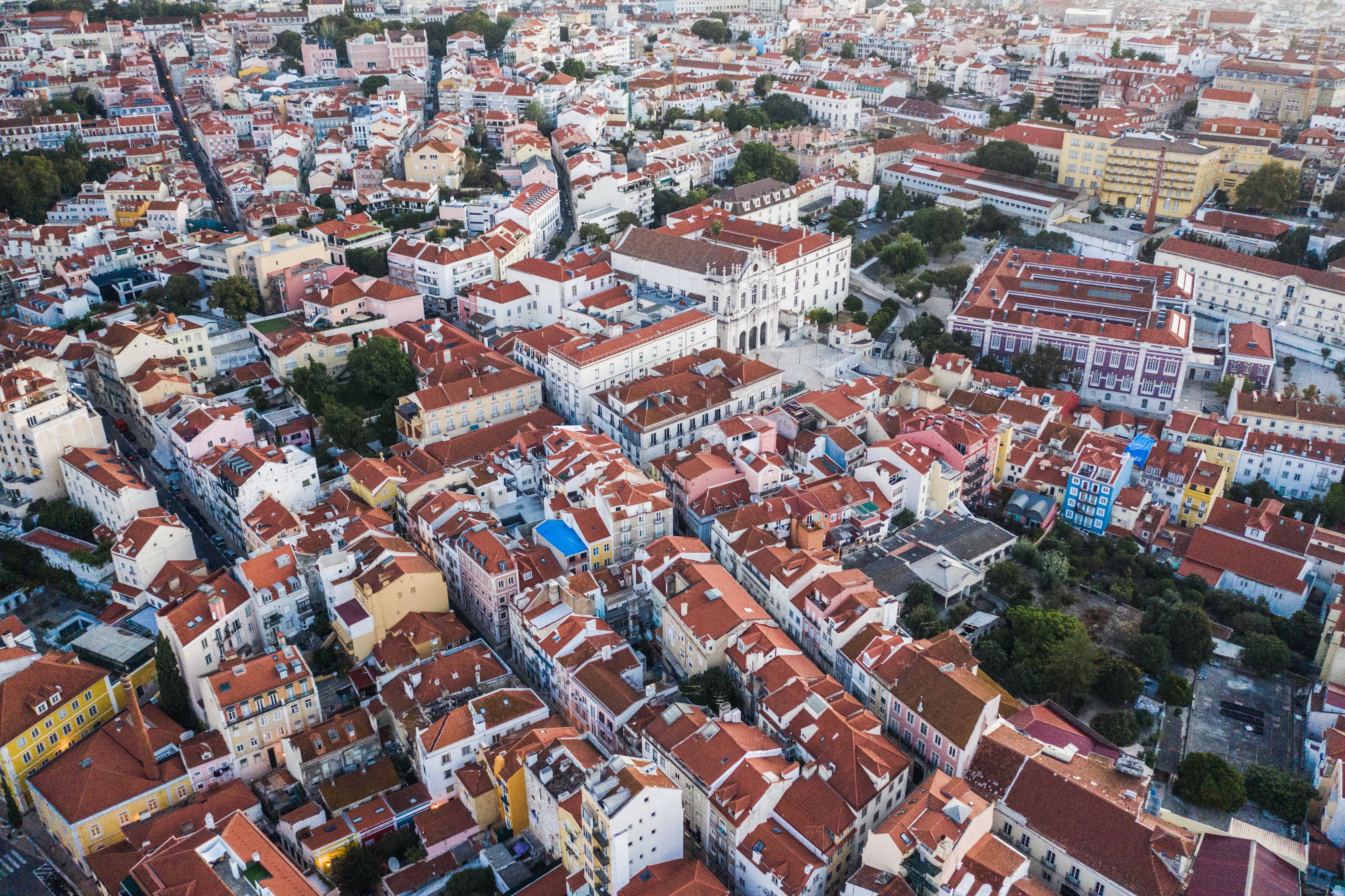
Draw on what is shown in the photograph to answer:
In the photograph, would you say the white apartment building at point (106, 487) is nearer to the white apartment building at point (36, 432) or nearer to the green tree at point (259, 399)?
the white apartment building at point (36, 432)

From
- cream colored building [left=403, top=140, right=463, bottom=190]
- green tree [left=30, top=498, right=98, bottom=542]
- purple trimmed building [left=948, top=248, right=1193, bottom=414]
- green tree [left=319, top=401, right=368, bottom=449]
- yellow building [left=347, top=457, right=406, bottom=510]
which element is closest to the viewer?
green tree [left=30, top=498, right=98, bottom=542]

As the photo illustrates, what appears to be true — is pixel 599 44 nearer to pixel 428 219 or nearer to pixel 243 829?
pixel 428 219


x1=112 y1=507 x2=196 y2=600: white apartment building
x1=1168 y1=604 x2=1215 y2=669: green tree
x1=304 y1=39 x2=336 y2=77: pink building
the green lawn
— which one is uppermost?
x1=304 y1=39 x2=336 y2=77: pink building

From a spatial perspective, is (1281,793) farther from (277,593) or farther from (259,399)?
(259,399)

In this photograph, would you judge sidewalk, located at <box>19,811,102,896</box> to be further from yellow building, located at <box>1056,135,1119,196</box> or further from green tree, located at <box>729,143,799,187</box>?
yellow building, located at <box>1056,135,1119,196</box>

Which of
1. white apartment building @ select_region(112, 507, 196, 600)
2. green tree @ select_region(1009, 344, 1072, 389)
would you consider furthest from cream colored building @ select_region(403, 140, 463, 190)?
green tree @ select_region(1009, 344, 1072, 389)

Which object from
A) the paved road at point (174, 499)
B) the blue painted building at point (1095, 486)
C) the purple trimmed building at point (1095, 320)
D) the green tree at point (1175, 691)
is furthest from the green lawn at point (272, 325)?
the green tree at point (1175, 691)
